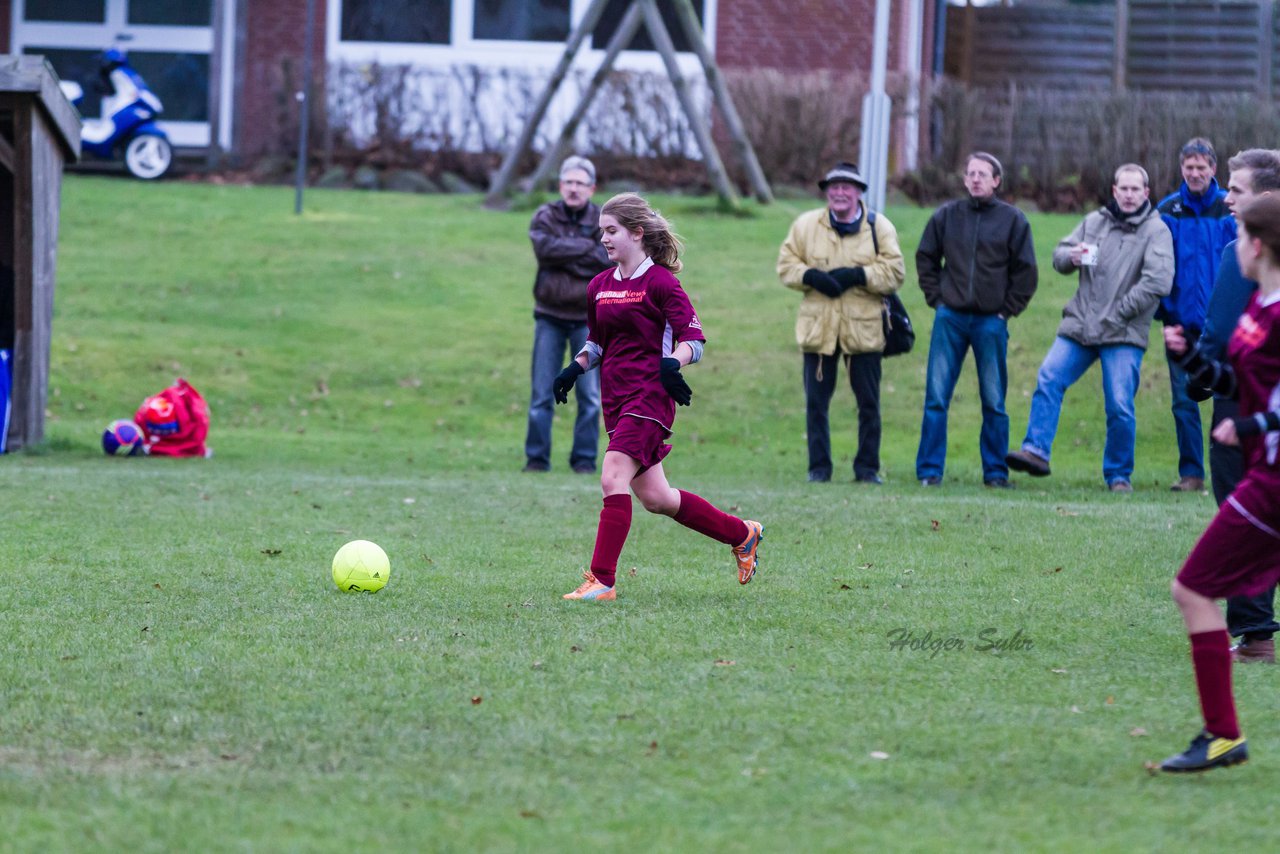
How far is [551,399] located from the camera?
41.3 feet

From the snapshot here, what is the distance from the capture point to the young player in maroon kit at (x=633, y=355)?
713 cm

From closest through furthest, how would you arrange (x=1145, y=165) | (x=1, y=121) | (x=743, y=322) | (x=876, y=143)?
(x=1, y=121)
(x=876, y=143)
(x=743, y=322)
(x=1145, y=165)

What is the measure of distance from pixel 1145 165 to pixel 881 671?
59.0ft

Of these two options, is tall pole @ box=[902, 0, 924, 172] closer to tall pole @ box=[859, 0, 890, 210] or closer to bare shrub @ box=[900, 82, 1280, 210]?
bare shrub @ box=[900, 82, 1280, 210]

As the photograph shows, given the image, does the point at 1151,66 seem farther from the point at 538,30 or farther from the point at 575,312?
the point at 575,312

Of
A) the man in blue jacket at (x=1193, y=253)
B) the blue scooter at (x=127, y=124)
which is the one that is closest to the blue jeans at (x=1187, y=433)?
the man in blue jacket at (x=1193, y=253)

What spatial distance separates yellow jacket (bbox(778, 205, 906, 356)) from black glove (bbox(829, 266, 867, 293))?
6 centimetres

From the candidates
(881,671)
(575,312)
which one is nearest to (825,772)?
(881,671)

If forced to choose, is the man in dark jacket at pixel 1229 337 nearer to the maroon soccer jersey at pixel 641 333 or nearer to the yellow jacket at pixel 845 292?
the maroon soccer jersey at pixel 641 333

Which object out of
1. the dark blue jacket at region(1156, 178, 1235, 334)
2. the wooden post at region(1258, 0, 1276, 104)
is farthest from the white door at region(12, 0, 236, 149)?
the dark blue jacket at region(1156, 178, 1235, 334)

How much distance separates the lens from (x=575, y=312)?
40.6ft

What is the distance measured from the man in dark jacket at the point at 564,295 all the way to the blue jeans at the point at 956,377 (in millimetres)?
2461

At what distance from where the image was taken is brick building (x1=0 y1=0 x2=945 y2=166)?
2475cm

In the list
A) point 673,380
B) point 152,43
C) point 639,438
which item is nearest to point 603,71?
point 152,43
